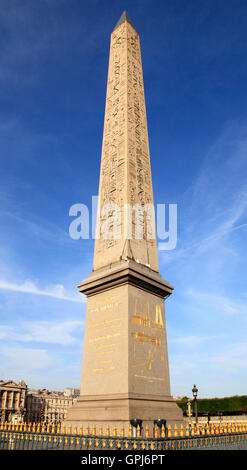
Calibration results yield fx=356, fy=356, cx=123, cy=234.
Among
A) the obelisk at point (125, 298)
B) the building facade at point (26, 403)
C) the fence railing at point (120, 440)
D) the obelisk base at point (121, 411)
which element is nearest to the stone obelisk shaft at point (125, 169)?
the obelisk at point (125, 298)

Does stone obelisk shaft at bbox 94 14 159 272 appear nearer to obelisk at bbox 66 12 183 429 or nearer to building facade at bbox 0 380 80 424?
obelisk at bbox 66 12 183 429

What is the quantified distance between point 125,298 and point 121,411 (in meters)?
3.14

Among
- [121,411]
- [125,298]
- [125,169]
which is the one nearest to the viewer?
[121,411]

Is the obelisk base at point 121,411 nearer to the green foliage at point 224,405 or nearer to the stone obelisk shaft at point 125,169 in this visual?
the stone obelisk shaft at point 125,169

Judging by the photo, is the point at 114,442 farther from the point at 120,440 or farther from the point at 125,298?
the point at 125,298

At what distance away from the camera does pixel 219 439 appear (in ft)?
29.0

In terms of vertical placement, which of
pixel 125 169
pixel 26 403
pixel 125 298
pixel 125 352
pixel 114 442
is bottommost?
pixel 26 403

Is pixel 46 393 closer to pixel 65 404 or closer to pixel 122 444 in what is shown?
pixel 65 404

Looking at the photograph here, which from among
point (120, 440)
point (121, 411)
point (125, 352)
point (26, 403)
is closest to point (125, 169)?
point (125, 352)

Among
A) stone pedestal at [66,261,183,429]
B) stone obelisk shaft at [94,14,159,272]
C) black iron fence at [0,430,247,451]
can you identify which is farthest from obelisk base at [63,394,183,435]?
stone obelisk shaft at [94,14,159,272]

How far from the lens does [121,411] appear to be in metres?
9.27

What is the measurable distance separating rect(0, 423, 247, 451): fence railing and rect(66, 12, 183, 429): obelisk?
1.24 metres

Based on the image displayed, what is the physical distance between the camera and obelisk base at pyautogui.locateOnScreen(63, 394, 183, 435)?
9.26 m
